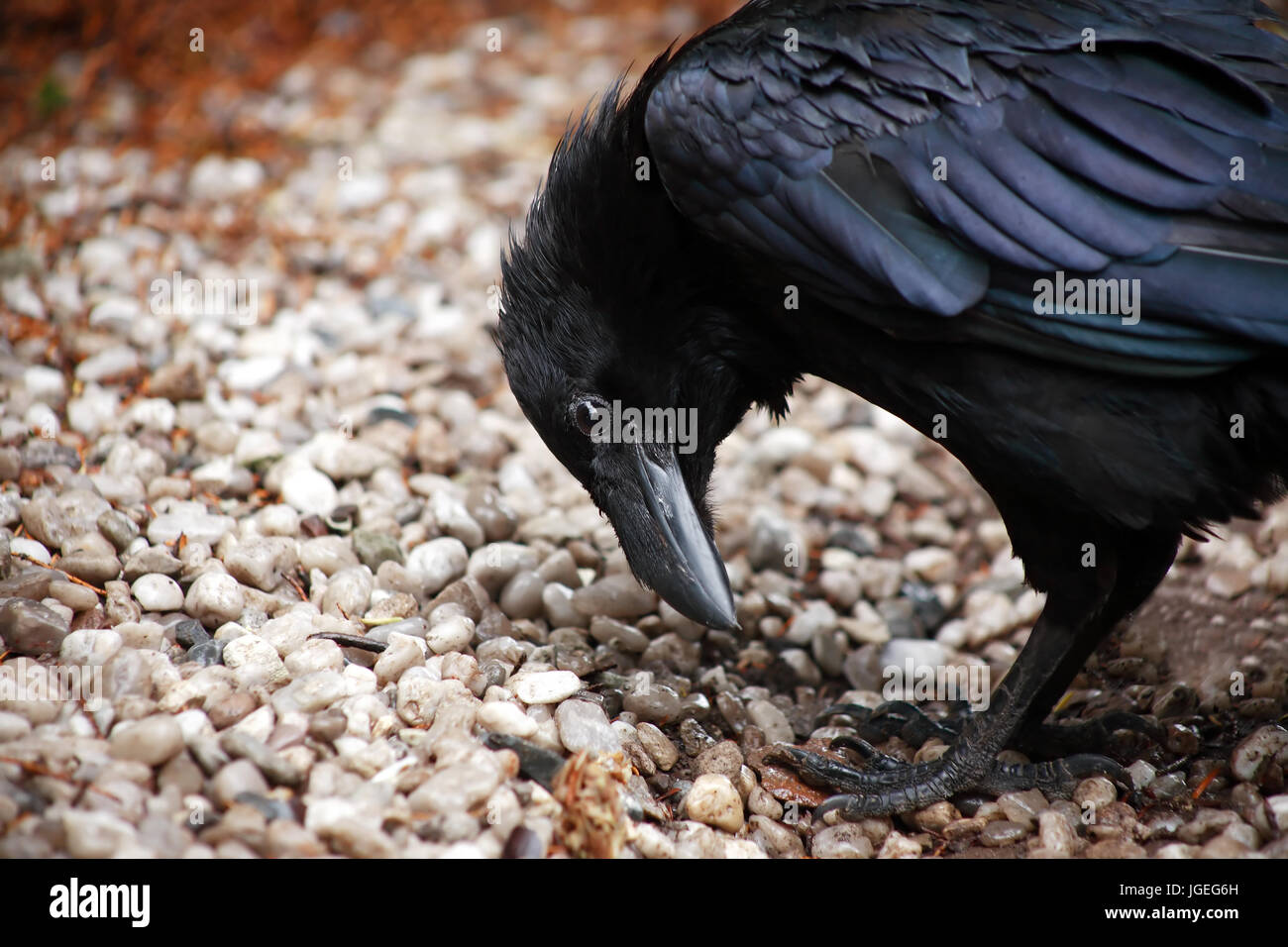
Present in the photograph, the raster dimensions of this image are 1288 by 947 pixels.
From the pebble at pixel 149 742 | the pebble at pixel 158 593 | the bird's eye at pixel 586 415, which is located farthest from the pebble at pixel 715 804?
the pebble at pixel 158 593

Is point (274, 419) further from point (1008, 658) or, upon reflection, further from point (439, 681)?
point (1008, 658)

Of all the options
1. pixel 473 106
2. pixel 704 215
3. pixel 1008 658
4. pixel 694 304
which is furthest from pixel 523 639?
pixel 473 106

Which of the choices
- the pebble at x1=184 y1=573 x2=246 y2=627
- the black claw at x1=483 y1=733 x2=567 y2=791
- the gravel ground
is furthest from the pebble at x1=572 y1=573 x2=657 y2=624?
the pebble at x1=184 y1=573 x2=246 y2=627

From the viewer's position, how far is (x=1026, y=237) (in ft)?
9.19

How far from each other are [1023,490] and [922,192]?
2.72 ft

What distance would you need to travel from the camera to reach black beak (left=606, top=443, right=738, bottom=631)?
314 centimetres

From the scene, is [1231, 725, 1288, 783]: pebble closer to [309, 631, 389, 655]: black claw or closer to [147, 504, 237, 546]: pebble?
[309, 631, 389, 655]: black claw

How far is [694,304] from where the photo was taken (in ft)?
11.0
